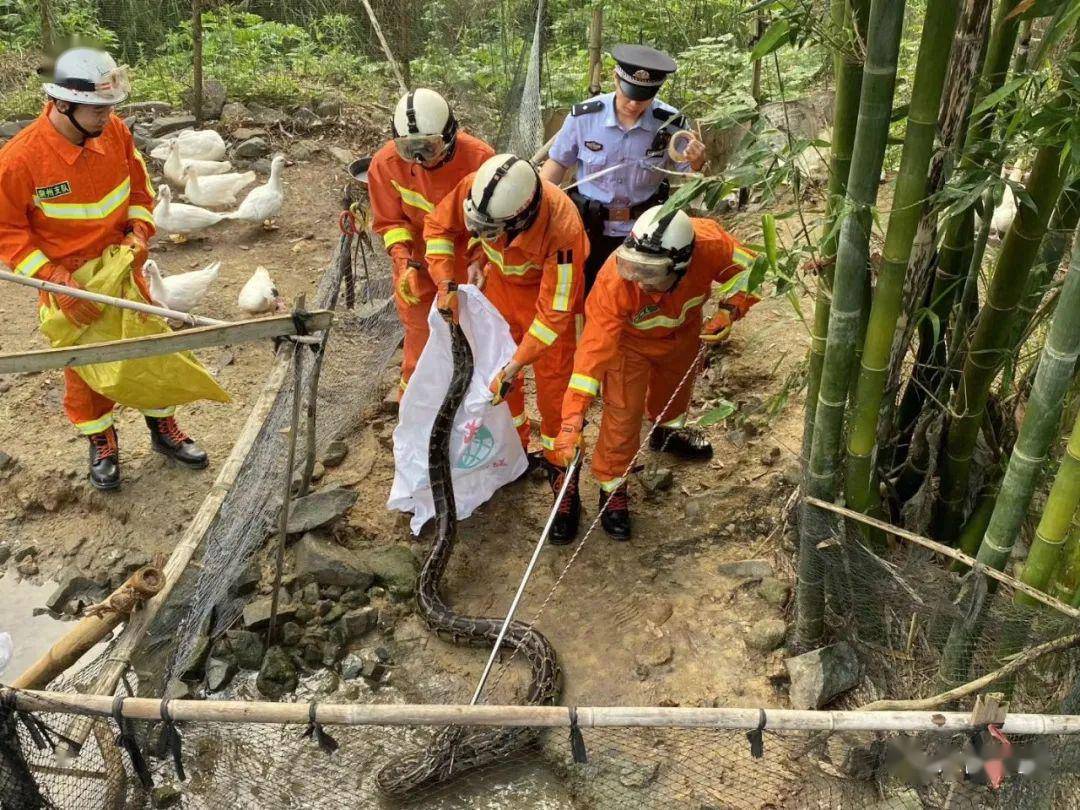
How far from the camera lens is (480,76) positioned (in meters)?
8.43

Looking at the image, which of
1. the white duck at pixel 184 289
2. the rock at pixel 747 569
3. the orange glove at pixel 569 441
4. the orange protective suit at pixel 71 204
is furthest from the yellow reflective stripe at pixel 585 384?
the white duck at pixel 184 289

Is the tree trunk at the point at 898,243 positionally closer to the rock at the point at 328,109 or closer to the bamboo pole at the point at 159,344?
the bamboo pole at the point at 159,344

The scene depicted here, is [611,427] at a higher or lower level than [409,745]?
higher

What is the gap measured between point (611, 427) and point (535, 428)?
131 centimetres

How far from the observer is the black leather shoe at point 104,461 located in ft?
15.9

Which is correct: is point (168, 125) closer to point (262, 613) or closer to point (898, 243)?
point (262, 613)

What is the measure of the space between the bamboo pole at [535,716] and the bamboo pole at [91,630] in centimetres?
32

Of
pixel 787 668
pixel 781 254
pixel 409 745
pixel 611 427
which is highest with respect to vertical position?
pixel 781 254

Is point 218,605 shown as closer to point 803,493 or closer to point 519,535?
point 519,535

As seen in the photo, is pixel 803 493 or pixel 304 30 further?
pixel 304 30

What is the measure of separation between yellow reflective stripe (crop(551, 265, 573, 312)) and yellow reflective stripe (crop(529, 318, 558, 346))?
92 mm

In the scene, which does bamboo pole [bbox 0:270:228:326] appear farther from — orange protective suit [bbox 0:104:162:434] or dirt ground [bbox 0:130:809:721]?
dirt ground [bbox 0:130:809:721]

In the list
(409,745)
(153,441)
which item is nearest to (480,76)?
(153,441)

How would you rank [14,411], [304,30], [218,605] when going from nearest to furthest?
[218,605] < [14,411] < [304,30]
